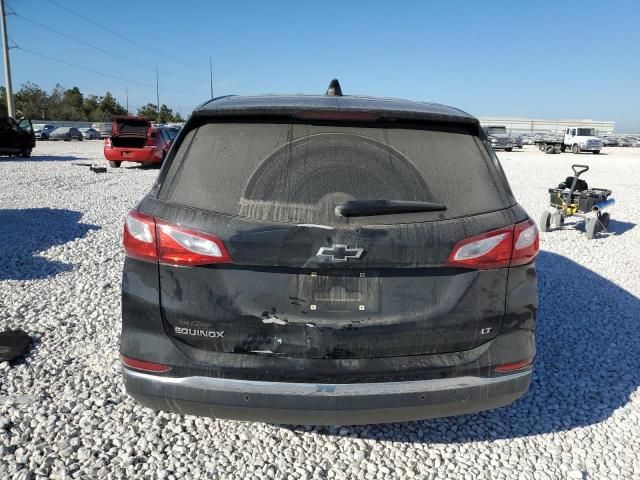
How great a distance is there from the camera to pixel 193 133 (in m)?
2.17

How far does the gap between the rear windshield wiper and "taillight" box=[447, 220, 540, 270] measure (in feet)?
0.67

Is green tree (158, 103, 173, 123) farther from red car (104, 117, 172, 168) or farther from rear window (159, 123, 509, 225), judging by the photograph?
rear window (159, 123, 509, 225)

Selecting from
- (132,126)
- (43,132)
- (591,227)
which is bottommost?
(591,227)

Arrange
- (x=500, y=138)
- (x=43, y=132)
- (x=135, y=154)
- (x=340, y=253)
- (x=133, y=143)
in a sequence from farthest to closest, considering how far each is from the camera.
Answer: (x=43, y=132), (x=500, y=138), (x=133, y=143), (x=135, y=154), (x=340, y=253)

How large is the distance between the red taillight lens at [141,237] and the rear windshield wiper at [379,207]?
2.66 feet

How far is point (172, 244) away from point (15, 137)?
2244 centimetres

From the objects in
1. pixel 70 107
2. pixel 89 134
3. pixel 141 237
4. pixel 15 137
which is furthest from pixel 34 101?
pixel 141 237

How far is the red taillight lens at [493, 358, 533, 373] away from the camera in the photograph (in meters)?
2.09

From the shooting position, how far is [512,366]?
2115mm

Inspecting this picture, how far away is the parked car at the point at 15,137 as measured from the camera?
776 inches

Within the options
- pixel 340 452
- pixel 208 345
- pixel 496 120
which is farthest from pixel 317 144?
pixel 496 120

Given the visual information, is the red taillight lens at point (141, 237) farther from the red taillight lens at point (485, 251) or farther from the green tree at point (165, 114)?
the green tree at point (165, 114)

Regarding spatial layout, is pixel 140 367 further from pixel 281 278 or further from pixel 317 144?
pixel 317 144

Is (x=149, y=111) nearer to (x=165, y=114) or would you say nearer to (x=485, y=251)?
(x=165, y=114)
